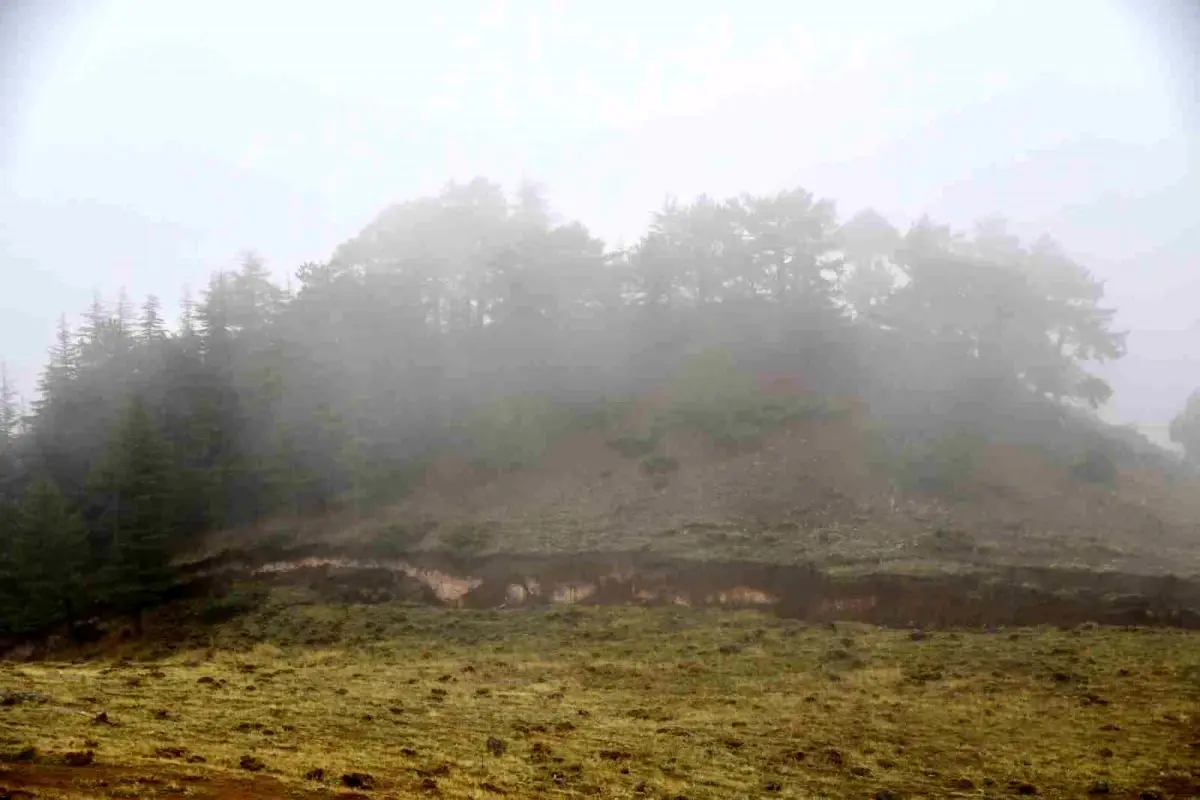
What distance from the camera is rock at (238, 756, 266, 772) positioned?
12277mm

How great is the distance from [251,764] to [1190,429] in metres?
67.5

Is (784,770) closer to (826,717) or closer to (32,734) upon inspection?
(826,717)

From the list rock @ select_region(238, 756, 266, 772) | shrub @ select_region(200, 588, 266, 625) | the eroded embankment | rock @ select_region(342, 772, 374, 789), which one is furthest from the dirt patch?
shrub @ select_region(200, 588, 266, 625)

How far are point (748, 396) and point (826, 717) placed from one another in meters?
28.8

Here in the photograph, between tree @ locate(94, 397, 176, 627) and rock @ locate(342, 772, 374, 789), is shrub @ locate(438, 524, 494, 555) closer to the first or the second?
tree @ locate(94, 397, 176, 627)

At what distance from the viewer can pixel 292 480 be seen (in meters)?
42.0

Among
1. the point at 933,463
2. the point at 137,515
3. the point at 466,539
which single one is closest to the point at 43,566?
the point at 137,515

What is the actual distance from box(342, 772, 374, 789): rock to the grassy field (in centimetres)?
4

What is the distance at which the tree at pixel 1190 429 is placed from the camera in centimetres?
5581

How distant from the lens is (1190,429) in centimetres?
5634

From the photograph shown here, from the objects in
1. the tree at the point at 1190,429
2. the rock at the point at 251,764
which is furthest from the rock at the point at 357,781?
the tree at the point at 1190,429

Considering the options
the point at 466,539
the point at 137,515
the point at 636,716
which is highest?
the point at 137,515

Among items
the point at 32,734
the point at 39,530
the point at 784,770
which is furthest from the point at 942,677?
the point at 39,530

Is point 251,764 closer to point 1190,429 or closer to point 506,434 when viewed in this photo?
point 506,434
